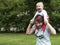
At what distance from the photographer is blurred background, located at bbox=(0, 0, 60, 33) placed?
73.2 feet

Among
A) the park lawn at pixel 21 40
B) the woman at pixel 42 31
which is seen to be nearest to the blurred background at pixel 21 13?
the park lawn at pixel 21 40

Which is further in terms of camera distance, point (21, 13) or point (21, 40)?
point (21, 13)

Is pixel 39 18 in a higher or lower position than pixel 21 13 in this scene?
higher

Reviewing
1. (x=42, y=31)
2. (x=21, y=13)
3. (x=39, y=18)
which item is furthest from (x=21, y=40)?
(x=39, y=18)

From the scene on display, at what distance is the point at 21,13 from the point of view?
75.9 feet

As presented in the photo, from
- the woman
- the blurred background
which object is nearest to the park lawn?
the blurred background

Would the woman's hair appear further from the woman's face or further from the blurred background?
the blurred background

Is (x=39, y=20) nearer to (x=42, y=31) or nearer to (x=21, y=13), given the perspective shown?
(x=42, y=31)

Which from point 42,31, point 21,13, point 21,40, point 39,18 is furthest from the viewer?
point 21,13

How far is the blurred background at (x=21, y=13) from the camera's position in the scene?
22316mm

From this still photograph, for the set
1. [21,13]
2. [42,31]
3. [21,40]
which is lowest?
[21,40]

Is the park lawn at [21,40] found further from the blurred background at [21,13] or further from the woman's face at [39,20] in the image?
the woman's face at [39,20]

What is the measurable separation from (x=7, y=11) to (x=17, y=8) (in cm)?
79

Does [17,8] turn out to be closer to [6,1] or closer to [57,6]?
[6,1]
